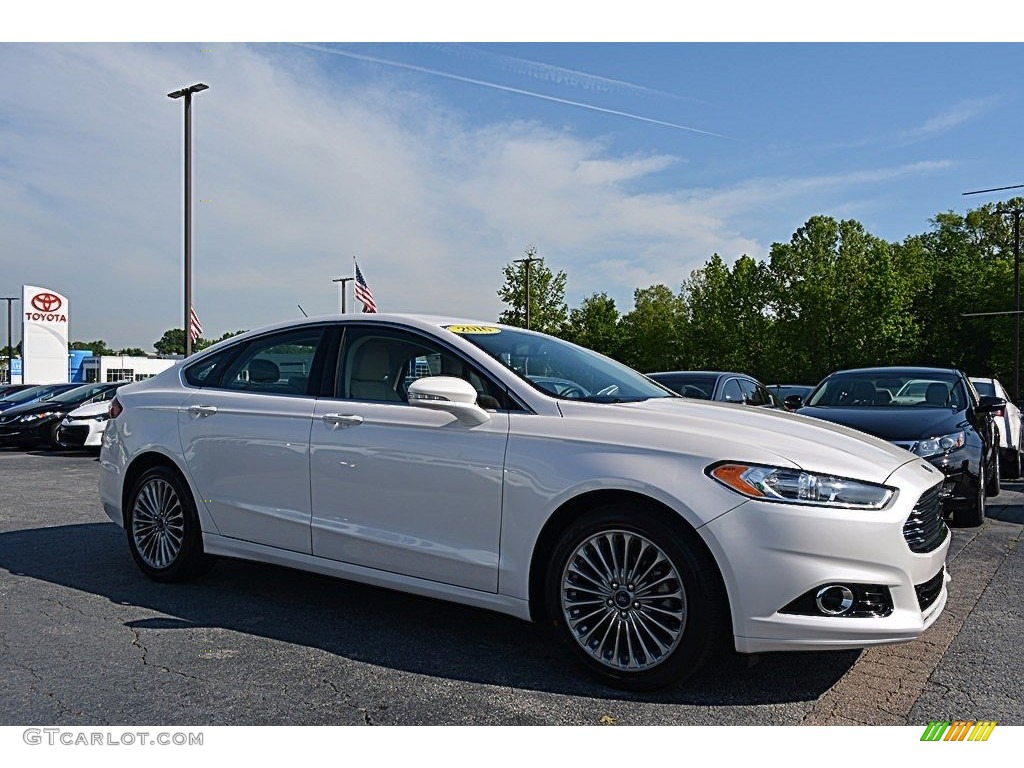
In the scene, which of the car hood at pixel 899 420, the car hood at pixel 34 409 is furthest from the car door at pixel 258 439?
the car hood at pixel 34 409

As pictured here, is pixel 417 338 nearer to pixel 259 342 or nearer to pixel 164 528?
pixel 259 342

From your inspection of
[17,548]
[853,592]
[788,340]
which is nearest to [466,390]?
[853,592]

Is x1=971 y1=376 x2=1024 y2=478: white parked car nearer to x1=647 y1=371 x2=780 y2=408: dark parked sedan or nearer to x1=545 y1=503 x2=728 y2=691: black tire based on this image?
x1=647 y1=371 x2=780 y2=408: dark parked sedan

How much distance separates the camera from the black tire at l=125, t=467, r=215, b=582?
5.27 meters

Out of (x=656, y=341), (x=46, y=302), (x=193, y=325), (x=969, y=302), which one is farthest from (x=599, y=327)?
(x=193, y=325)

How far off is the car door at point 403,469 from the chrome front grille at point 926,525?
1.71m

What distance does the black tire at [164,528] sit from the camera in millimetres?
5273

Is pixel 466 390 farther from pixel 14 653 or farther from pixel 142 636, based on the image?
pixel 14 653

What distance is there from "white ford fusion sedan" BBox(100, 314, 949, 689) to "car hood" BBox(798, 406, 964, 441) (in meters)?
3.59

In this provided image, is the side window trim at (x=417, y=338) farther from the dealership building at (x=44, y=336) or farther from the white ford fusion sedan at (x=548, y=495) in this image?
the dealership building at (x=44, y=336)

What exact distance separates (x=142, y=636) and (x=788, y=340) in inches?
1941

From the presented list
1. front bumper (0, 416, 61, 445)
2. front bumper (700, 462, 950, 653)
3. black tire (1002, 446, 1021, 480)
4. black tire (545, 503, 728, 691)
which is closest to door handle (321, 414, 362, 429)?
black tire (545, 503, 728, 691)

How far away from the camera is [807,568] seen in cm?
334

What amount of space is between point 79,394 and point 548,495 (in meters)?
16.9
